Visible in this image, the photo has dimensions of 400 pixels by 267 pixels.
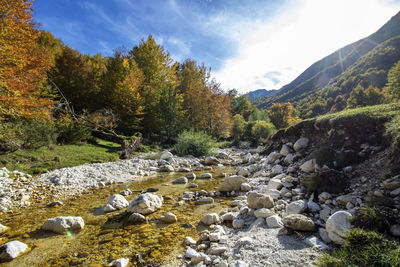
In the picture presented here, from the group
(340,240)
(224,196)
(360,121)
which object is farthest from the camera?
(224,196)

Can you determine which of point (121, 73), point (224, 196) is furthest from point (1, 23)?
point (224, 196)

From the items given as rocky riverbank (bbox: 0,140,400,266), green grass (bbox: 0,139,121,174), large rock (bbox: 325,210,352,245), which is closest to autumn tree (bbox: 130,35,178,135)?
green grass (bbox: 0,139,121,174)

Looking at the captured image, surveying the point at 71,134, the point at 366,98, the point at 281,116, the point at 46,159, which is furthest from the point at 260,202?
the point at 366,98

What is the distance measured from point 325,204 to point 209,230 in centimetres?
251

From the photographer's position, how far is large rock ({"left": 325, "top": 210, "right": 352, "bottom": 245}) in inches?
95.7

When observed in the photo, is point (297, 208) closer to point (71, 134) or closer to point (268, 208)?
point (268, 208)

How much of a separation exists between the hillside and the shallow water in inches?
2452

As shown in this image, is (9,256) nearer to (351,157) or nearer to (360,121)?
(351,157)

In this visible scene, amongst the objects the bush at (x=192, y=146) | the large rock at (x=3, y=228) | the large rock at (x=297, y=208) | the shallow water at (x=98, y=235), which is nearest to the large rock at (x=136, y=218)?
the shallow water at (x=98, y=235)

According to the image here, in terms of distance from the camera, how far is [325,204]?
12.3ft

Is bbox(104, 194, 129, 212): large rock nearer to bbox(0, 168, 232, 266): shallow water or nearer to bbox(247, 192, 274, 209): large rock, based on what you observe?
bbox(0, 168, 232, 266): shallow water

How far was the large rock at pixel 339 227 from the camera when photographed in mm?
2432

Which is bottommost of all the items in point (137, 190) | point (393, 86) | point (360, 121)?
point (137, 190)

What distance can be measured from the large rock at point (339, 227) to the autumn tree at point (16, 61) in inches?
510
